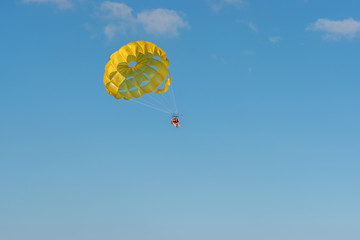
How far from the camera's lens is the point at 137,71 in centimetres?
5722

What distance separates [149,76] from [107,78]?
12.7 ft

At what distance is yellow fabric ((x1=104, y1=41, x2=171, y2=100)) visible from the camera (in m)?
56.2

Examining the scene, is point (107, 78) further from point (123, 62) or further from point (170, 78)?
point (170, 78)

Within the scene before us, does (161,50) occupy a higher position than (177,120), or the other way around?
(161,50)

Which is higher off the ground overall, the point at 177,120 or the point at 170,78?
the point at 170,78

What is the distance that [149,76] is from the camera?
186ft

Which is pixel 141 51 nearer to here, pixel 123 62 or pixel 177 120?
pixel 123 62

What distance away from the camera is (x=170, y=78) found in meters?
59.4

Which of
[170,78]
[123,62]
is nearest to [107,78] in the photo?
[123,62]

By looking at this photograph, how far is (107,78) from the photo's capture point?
57344 mm

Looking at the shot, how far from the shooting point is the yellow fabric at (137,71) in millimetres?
56219

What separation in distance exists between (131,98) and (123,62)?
3.57m

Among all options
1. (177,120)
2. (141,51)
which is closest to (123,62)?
(141,51)

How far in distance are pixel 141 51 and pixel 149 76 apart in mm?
2359
